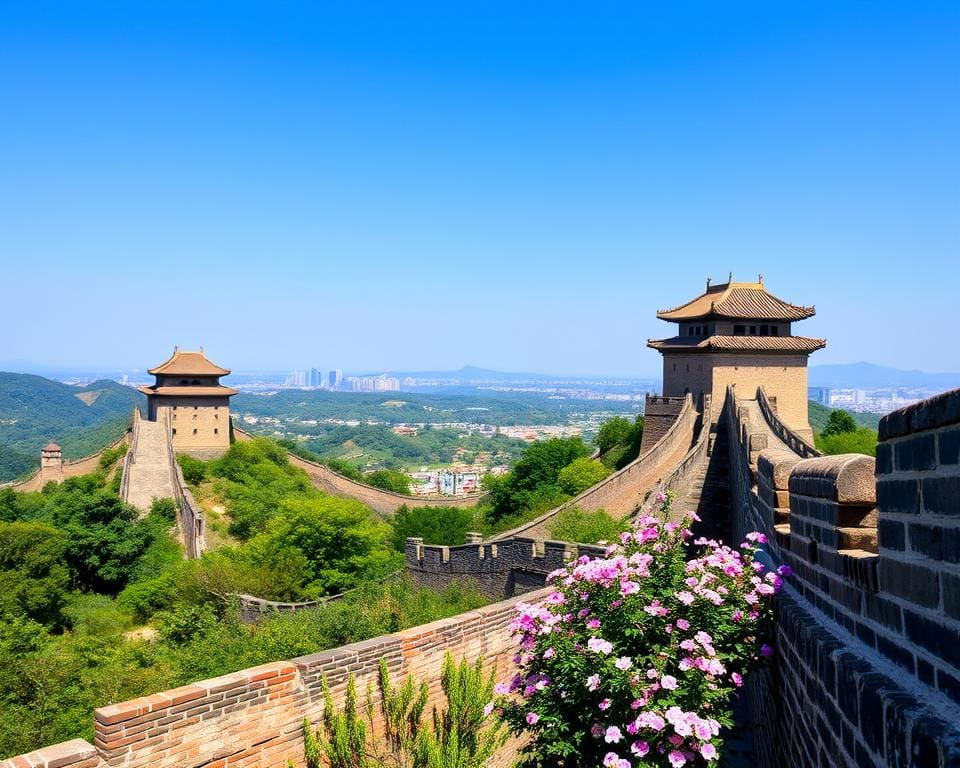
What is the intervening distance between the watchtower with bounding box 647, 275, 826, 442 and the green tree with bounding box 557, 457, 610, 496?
13.2 ft

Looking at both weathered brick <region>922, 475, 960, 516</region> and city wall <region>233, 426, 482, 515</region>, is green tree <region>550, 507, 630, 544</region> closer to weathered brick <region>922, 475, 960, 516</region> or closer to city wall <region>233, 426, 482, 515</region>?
weathered brick <region>922, 475, 960, 516</region>

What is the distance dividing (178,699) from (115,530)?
32505 millimetres

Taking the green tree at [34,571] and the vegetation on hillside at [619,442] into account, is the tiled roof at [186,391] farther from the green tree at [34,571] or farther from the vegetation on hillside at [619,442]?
the vegetation on hillside at [619,442]

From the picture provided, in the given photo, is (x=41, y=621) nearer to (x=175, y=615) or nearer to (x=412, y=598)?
(x=175, y=615)

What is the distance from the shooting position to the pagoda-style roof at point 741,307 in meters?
30.6

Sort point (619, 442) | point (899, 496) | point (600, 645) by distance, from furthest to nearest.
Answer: point (619, 442) < point (600, 645) < point (899, 496)

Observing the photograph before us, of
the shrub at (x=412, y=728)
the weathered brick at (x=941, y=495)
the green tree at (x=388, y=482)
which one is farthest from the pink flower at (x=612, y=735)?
the green tree at (x=388, y=482)

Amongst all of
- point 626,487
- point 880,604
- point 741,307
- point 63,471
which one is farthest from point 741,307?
point 63,471

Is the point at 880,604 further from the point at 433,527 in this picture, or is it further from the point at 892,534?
the point at 433,527

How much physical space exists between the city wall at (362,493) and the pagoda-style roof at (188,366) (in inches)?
193

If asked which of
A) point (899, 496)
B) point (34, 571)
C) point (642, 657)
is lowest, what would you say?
point (34, 571)

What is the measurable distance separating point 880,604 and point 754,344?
1107 inches

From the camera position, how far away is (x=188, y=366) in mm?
54844

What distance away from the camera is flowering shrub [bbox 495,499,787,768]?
4812mm
